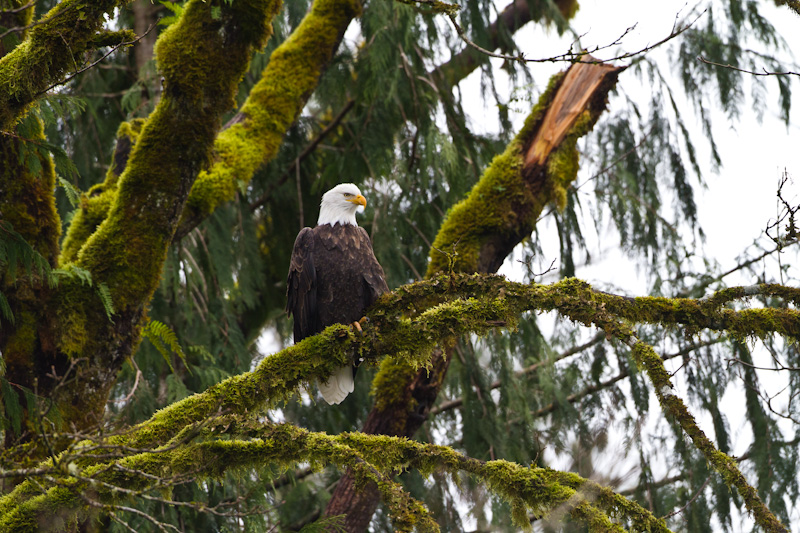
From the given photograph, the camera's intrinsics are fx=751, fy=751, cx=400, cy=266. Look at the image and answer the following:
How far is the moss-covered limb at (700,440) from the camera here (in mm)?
2246

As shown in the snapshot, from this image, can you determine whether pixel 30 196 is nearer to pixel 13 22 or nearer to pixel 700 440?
pixel 13 22

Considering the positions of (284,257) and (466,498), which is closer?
(466,498)

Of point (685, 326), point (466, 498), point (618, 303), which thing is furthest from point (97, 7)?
point (466, 498)

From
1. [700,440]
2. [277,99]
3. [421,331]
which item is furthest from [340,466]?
[277,99]

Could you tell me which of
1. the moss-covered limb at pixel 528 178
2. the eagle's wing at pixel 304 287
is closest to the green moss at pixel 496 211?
the moss-covered limb at pixel 528 178

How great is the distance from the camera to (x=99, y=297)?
3492mm

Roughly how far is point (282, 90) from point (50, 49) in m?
2.14

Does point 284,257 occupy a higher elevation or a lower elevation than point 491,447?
higher

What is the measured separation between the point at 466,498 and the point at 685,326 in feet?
8.88

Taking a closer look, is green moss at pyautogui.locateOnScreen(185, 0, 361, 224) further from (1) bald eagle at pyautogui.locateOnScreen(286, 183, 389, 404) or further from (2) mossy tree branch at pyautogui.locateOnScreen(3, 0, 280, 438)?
(2) mossy tree branch at pyautogui.locateOnScreen(3, 0, 280, 438)

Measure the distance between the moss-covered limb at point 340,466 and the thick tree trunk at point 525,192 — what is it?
1204mm

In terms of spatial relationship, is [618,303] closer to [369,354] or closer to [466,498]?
[369,354]

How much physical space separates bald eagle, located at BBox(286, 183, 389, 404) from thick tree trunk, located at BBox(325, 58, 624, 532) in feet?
1.19

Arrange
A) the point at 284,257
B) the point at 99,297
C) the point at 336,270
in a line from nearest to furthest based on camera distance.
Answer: the point at 99,297
the point at 336,270
the point at 284,257
